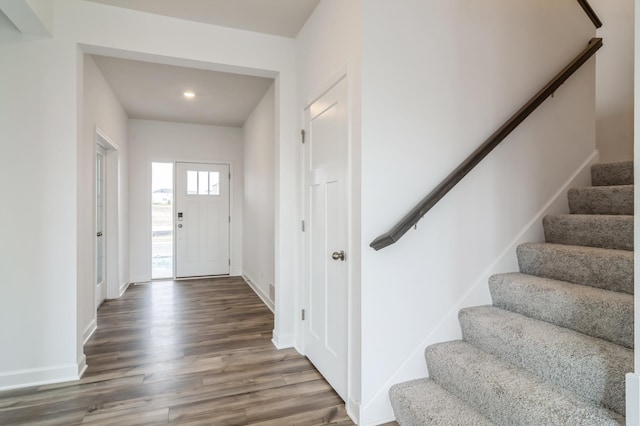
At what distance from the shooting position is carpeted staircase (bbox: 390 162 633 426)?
1365 millimetres

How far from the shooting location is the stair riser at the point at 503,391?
1.30m

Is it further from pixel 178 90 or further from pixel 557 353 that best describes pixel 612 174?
pixel 178 90

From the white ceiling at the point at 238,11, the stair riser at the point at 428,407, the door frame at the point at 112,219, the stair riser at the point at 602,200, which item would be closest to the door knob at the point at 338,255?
the stair riser at the point at 428,407

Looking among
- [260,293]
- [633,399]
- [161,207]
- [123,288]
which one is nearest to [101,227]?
[123,288]

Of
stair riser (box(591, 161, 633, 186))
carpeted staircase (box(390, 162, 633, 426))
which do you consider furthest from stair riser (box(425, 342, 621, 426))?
stair riser (box(591, 161, 633, 186))

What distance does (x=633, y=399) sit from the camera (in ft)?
3.49

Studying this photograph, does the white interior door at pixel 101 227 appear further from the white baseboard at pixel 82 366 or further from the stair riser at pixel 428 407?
the stair riser at pixel 428 407

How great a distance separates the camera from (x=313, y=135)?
2633 mm

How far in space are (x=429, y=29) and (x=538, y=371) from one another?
6.06 feet

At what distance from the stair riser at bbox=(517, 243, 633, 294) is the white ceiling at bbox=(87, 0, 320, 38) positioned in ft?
7.30

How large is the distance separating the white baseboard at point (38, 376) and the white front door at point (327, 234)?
1670mm

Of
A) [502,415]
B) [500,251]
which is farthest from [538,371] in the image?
[500,251]

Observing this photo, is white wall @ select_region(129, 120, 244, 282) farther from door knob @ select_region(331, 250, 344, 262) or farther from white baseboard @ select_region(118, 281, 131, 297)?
door knob @ select_region(331, 250, 344, 262)

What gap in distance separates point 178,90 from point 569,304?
14.1 ft
